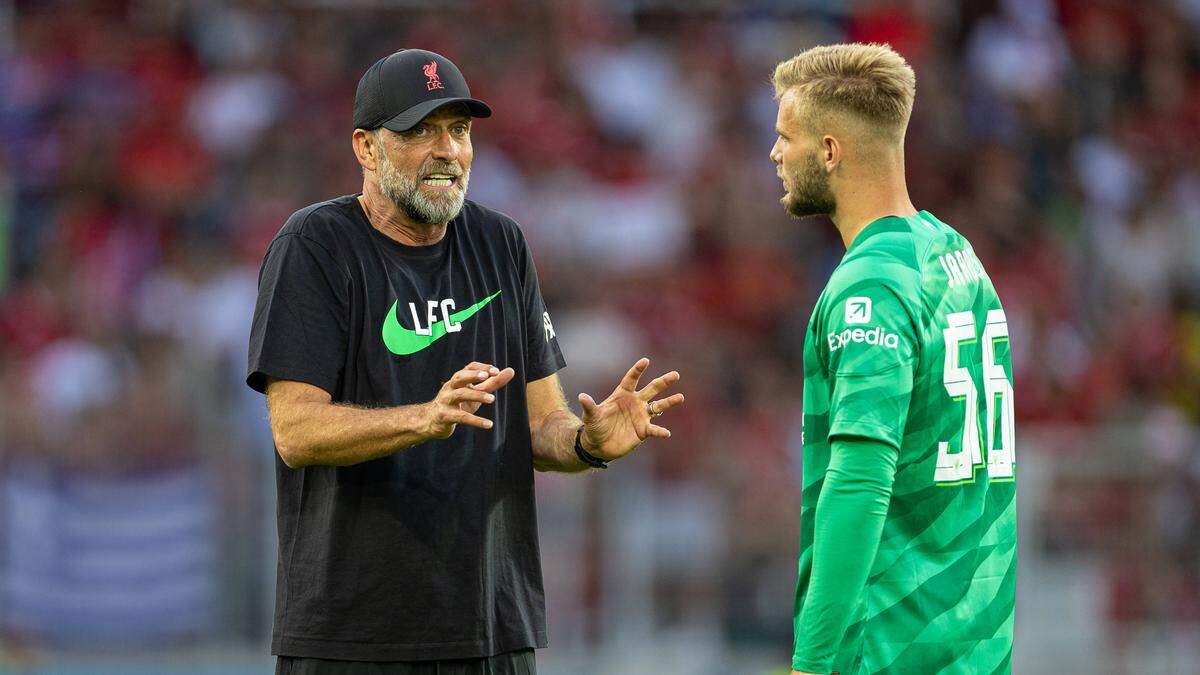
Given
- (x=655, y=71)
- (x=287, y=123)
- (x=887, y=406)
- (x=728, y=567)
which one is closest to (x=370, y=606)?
(x=887, y=406)

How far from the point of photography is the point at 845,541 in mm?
4141

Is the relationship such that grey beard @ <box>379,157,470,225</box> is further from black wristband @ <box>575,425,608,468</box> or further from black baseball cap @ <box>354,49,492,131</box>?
black wristband @ <box>575,425,608,468</box>

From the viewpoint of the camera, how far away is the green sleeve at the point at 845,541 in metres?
4.14

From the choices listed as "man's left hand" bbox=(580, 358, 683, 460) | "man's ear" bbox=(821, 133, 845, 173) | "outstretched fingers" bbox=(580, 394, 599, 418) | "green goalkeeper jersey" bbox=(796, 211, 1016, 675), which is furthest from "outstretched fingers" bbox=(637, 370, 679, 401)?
"man's ear" bbox=(821, 133, 845, 173)

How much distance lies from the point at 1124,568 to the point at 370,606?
22.3 ft

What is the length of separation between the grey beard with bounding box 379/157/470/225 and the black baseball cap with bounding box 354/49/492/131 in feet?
0.44

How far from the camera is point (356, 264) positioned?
480 centimetres

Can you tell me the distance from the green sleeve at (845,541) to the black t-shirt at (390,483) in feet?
3.46

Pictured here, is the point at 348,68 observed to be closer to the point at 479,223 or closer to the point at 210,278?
the point at 210,278

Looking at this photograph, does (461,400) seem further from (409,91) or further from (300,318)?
(409,91)

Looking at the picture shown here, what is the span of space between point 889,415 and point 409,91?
1.74 meters

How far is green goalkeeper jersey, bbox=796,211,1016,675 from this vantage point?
14.0 feet

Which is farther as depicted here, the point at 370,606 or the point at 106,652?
the point at 106,652

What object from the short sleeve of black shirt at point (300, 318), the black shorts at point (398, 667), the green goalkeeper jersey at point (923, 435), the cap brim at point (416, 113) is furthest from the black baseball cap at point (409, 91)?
the black shorts at point (398, 667)
